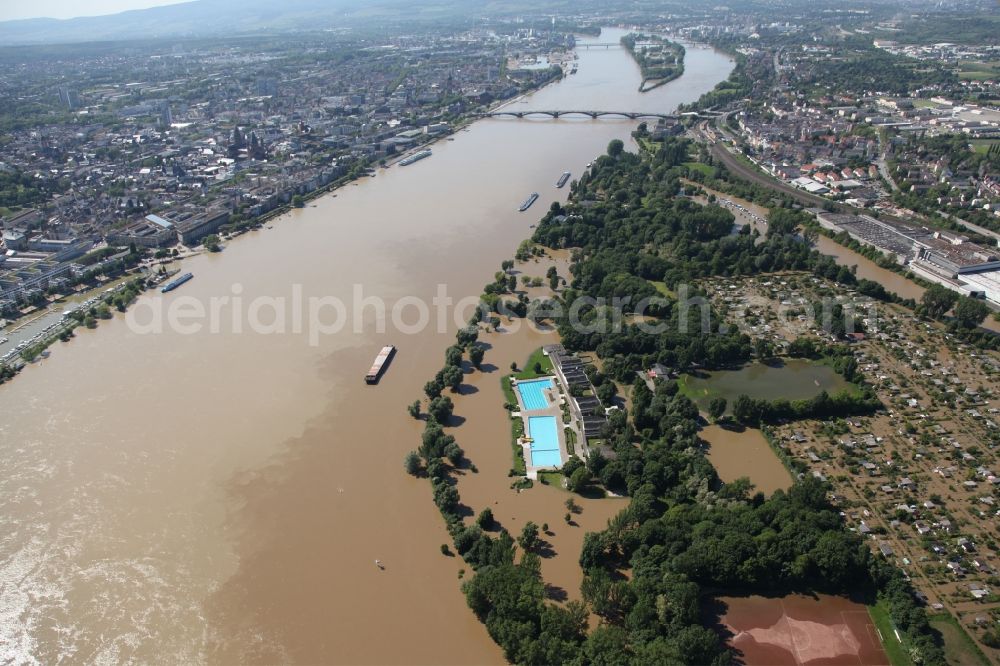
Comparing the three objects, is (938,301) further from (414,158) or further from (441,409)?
(414,158)

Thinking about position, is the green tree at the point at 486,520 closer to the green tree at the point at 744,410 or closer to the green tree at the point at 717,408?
the green tree at the point at 717,408

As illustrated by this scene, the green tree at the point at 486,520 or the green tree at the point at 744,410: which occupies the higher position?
the green tree at the point at 744,410

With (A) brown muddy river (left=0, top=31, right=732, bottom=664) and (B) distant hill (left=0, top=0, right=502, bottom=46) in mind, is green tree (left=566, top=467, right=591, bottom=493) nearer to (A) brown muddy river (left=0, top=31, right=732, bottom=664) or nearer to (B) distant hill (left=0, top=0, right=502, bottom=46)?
(A) brown muddy river (left=0, top=31, right=732, bottom=664)

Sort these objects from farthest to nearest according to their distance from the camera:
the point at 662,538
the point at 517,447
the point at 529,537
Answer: the point at 517,447 < the point at 529,537 < the point at 662,538

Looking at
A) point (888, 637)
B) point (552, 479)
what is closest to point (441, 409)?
point (552, 479)

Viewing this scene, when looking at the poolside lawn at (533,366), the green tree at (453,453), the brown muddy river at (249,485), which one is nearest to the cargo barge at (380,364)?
the brown muddy river at (249,485)

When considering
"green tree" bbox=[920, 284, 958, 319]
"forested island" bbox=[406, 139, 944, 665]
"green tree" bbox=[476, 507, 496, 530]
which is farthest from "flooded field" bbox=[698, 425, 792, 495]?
"green tree" bbox=[920, 284, 958, 319]

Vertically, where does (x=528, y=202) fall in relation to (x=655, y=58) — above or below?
below
